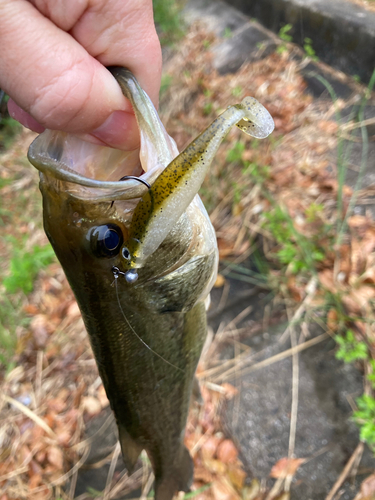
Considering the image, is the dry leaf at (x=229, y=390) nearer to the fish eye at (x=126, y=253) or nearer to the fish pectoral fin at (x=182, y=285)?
the fish pectoral fin at (x=182, y=285)

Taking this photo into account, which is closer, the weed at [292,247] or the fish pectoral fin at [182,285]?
the fish pectoral fin at [182,285]

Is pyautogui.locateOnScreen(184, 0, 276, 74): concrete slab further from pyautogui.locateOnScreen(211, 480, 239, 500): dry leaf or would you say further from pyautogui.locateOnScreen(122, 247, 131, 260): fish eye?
pyautogui.locateOnScreen(211, 480, 239, 500): dry leaf

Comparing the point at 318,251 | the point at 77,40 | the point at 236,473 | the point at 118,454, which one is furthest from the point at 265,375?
the point at 77,40

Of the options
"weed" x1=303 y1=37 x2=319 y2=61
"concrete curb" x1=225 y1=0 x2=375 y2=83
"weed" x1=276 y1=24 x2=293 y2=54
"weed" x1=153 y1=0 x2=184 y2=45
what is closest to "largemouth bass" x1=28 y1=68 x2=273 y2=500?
"concrete curb" x1=225 y1=0 x2=375 y2=83

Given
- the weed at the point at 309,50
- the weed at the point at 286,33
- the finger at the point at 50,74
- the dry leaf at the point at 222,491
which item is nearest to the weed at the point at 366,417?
the dry leaf at the point at 222,491

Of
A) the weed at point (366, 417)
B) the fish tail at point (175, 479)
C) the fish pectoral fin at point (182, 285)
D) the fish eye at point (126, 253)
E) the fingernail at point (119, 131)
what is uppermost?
the fingernail at point (119, 131)

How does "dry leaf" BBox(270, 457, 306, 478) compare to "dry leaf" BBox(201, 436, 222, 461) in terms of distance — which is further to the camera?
"dry leaf" BBox(201, 436, 222, 461)

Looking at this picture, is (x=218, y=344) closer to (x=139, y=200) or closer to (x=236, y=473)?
(x=236, y=473)
